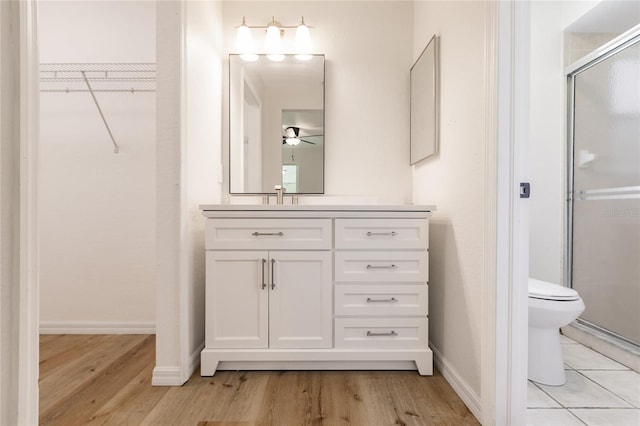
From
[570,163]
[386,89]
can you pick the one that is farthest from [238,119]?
[570,163]

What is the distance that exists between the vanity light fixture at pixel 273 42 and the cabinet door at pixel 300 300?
139cm

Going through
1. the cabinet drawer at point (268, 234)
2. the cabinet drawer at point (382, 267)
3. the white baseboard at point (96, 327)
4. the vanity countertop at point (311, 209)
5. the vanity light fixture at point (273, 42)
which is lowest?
the white baseboard at point (96, 327)

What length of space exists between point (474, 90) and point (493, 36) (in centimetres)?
22

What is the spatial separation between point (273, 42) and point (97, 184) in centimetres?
153

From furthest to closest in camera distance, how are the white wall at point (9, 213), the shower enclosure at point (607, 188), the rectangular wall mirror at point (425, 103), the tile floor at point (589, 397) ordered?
the shower enclosure at point (607, 188), the rectangular wall mirror at point (425, 103), the tile floor at point (589, 397), the white wall at point (9, 213)

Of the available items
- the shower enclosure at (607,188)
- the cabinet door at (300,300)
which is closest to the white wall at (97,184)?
the cabinet door at (300,300)

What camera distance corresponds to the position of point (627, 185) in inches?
78.0

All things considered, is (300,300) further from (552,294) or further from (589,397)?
(589,397)

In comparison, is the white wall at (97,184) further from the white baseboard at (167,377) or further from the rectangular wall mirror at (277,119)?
the white baseboard at (167,377)

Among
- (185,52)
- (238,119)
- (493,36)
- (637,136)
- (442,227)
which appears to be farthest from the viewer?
(238,119)

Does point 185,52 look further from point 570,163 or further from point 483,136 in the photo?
point 570,163

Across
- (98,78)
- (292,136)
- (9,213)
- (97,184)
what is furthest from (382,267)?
(98,78)

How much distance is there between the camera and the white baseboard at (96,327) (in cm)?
228

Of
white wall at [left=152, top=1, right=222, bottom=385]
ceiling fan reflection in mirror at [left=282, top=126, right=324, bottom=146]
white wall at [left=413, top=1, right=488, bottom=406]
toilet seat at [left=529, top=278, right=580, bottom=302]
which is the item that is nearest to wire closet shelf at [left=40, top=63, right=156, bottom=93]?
white wall at [left=152, top=1, right=222, bottom=385]
